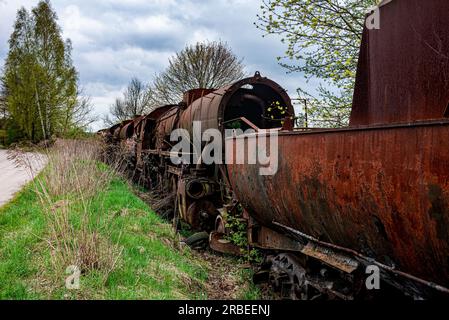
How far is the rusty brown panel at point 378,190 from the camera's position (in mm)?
2189

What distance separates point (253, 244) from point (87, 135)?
32.3 feet

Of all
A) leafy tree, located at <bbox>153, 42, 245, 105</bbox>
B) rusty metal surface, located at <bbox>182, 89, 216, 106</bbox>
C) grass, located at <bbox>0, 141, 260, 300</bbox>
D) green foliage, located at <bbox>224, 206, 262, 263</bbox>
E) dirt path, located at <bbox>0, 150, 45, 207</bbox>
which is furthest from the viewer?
leafy tree, located at <bbox>153, 42, 245, 105</bbox>

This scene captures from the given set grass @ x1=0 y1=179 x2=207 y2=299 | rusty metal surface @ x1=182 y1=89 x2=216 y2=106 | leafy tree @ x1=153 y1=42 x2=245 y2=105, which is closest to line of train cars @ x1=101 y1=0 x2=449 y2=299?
grass @ x1=0 y1=179 x2=207 y2=299

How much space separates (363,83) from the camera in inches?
133

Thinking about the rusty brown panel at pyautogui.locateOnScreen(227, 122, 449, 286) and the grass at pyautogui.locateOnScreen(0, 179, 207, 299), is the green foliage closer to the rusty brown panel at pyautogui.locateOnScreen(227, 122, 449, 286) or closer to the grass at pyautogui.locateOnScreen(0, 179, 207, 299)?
the grass at pyautogui.locateOnScreen(0, 179, 207, 299)

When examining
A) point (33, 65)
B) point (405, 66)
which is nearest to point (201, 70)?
point (33, 65)

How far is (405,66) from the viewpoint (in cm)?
286

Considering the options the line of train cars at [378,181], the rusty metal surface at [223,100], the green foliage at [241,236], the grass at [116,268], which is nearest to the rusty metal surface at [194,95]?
the rusty metal surface at [223,100]

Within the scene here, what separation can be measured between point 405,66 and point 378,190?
1026 mm

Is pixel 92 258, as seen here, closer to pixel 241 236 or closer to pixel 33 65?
pixel 241 236

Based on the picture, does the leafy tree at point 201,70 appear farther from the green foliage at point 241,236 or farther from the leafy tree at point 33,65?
the green foliage at point 241,236

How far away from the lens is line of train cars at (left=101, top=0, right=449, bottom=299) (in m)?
2.27
